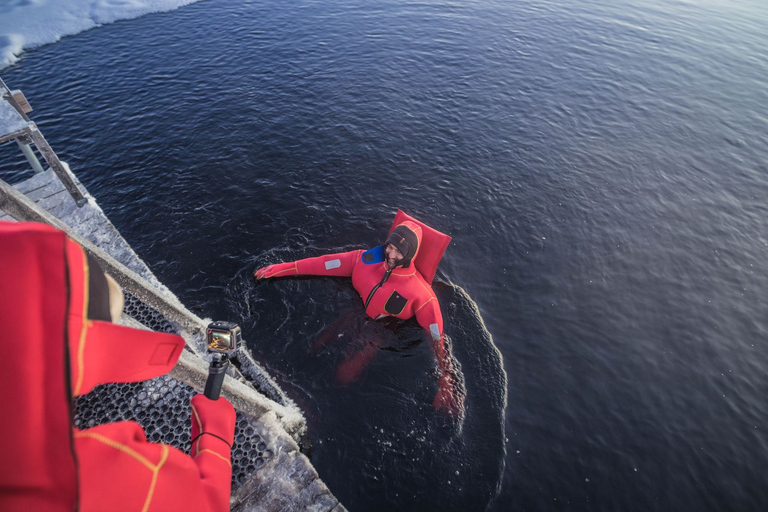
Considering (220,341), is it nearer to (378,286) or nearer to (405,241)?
(405,241)

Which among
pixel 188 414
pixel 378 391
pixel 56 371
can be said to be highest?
pixel 56 371

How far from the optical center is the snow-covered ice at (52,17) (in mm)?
17484

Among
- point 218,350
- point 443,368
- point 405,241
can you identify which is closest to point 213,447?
point 218,350

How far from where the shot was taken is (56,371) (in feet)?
4.78

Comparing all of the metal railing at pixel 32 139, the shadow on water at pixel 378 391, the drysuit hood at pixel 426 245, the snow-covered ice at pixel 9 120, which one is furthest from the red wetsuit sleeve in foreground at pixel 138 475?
the snow-covered ice at pixel 9 120

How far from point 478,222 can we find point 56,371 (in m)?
10.6

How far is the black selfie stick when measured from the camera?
2.91 metres

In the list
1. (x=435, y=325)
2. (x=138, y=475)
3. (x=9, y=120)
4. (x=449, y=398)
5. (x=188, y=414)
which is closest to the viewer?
(x=138, y=475)

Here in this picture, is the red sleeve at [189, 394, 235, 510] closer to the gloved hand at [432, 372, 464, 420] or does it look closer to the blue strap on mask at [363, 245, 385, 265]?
the gloved hand at [432, 372, 464, 420]

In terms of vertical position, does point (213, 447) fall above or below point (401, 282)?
above

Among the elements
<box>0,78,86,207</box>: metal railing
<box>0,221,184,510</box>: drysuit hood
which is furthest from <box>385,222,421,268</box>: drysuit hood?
<box>0,78,86,207</box>: metal railing

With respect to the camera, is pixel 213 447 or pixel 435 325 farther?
pixel 435 325

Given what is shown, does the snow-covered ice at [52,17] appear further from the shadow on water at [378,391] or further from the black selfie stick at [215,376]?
the black selfie stick at [215,376]

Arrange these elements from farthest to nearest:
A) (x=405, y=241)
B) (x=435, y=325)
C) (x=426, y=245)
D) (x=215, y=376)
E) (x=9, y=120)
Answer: (x=426, y=245), (x=435, y=325), (x=405, y=241), (x=9, y=120), (x=215, y=376)
